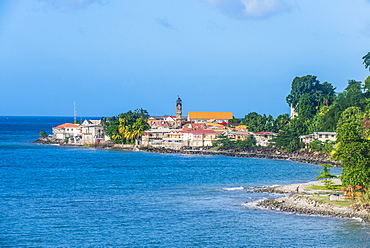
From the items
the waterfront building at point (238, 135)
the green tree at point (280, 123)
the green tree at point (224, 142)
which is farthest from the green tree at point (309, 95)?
the green tree at point (224, 142)

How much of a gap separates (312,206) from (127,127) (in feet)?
264

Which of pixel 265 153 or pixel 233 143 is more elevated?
pixel 233 143

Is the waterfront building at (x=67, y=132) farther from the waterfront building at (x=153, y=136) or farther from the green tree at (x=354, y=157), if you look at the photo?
the green tree at (x=354, y=157)

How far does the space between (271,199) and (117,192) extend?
1556 cm

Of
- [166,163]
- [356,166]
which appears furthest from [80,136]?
[356,166]

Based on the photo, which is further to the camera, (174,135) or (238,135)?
(174,135)

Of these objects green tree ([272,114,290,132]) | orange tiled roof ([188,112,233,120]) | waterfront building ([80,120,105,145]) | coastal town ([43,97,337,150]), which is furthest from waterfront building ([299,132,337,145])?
orange tiled roof ([188,112,233,120])

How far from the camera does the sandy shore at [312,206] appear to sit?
141ft

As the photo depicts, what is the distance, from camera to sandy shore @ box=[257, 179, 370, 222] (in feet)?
141

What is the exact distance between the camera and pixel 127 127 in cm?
12306

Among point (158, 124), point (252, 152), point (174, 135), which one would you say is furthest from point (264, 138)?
point (158, 124)

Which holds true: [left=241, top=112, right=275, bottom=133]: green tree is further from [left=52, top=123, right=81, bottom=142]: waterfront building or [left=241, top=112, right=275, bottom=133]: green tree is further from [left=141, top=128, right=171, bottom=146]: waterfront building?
[left=52, top=123, right=81, bottom=142]: waterfront building

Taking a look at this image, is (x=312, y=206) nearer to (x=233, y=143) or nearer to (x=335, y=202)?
(x=335, y=202)

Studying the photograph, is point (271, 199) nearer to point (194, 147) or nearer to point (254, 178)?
point (254, 178)
